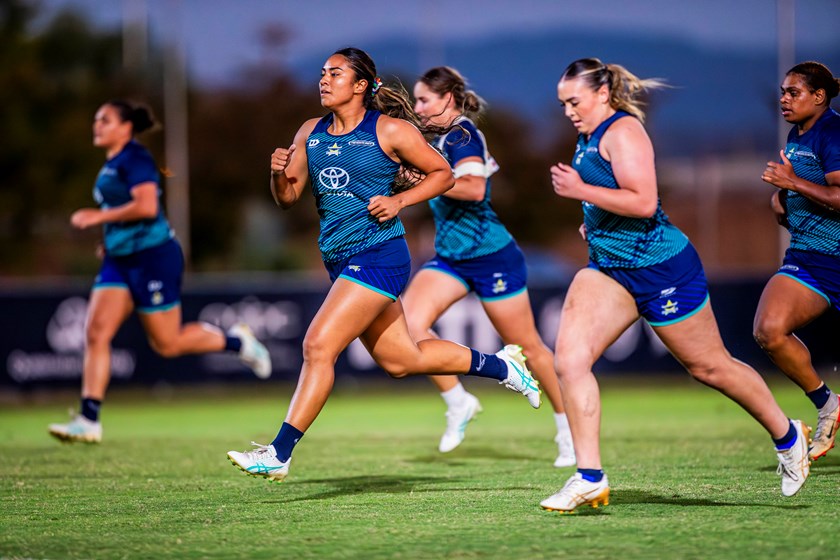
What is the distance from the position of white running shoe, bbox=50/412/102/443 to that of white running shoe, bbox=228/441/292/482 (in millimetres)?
3873

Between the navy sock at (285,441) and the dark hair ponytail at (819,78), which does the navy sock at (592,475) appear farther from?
the dark hair ponytail at (819,78)

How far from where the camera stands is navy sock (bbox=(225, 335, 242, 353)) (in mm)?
11070

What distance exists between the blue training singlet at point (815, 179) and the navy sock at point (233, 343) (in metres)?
5.37

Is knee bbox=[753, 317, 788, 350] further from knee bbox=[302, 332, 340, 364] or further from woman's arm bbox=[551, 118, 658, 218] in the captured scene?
knee bbox=[302, 332, 340, 364]

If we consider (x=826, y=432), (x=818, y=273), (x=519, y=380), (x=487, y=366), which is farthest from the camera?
(x=826, y=432)

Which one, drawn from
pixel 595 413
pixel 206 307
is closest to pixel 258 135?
pixel 206 307

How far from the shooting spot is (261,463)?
252 inches

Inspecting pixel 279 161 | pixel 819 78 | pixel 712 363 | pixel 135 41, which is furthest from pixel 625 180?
pixel 135 41

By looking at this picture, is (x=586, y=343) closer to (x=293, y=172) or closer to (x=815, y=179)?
(x=293, y=172)

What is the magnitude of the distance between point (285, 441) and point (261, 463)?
0.59 ft

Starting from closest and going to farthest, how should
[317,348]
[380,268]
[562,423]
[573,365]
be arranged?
[573,365] < [317,348] < [380,268] < [562,423]

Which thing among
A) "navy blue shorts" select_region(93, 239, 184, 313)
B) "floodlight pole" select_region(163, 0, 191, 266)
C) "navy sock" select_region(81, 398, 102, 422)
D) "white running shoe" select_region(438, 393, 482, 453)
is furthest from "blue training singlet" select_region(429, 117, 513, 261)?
"floodlight pole" select_region(163, 0, 191, 266)

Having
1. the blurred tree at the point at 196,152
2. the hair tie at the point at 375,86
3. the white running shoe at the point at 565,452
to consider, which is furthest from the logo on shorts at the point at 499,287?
the blurred tree at the point at 196,152

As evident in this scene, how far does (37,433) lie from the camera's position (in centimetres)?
1209
